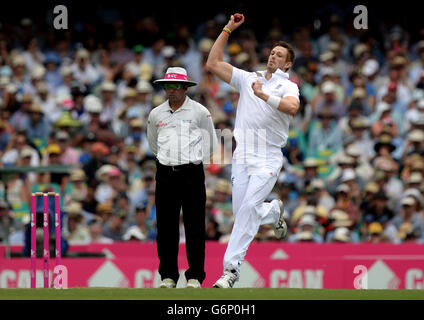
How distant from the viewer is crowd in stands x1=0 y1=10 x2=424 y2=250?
17734 mm

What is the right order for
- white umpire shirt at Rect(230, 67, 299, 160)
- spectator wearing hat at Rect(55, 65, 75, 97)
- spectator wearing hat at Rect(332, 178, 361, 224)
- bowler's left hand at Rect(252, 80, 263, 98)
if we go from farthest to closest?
spectator wearing hat at Rect(55, 65, 75, 97) < spectator wearing hat at Rect(332, 178, 361, 224) < white umpire shirt at Rect(230, 67, 299, 160) < bowler's left hand at Rect(252, 80, 263, 98)

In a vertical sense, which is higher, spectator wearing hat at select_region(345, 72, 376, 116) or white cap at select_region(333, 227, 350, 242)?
spectator wearing hat at select_region(345, 72, 376, 116)

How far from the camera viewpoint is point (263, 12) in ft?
74.2

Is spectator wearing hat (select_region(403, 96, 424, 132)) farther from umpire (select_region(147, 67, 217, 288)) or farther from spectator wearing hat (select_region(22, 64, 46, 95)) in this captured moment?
umpire (select_region(147, 67, 217, 288))

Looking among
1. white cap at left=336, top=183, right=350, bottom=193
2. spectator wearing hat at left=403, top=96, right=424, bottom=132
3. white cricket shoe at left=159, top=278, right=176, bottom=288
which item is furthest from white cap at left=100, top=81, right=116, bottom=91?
white cricket shoe at left=159, top=278, right=176, bottom=288

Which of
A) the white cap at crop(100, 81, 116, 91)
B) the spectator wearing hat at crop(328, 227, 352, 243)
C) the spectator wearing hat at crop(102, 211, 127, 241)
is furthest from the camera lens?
the white cap at crop(100, 81, 116, 91)

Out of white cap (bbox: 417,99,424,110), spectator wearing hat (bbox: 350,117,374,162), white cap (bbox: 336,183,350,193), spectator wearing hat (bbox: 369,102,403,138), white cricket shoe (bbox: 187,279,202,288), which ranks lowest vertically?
white cricket shoe (bbox: 187,279,202,288)

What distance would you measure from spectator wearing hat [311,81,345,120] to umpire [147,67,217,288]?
25.5ft

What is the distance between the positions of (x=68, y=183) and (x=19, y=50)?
4170mm

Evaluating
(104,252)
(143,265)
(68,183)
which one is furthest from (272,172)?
(68,183)

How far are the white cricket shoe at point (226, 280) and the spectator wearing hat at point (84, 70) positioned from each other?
9427 millimetres

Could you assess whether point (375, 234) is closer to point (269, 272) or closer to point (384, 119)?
point (269, 272)

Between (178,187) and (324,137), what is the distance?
7.45 m
